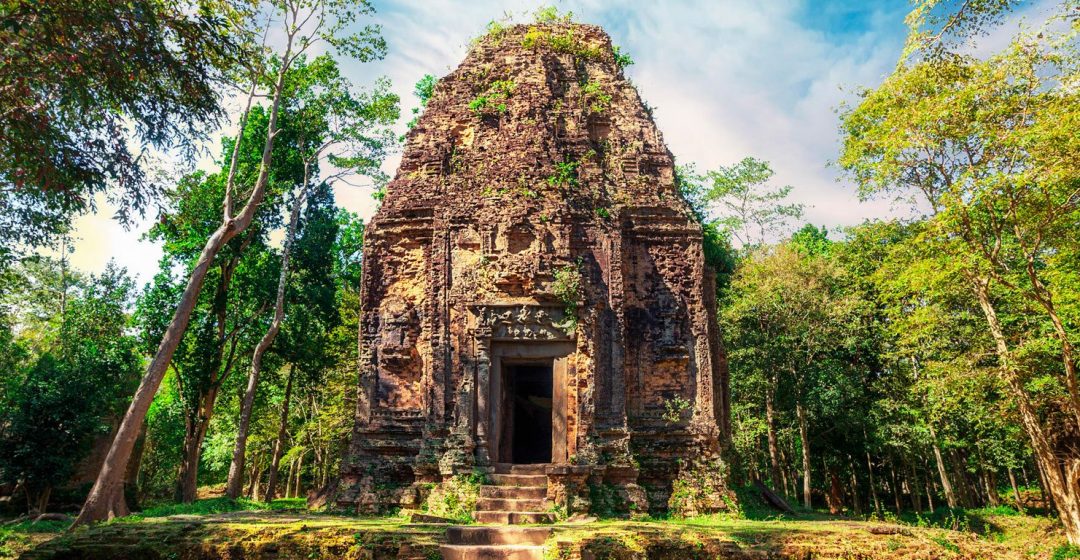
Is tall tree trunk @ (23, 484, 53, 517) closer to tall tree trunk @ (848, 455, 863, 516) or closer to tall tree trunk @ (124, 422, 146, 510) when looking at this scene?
tall tree trunk @ (124, 422, 146, 510)

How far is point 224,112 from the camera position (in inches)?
→ 383

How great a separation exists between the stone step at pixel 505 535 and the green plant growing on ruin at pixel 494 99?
31.2ft

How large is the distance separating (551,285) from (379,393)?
4.20 metres

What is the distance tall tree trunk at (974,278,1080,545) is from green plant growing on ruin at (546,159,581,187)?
8.82 metres

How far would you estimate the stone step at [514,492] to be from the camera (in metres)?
11.6

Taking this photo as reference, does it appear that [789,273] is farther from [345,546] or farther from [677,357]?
[345,546]

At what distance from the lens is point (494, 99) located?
51.8ft

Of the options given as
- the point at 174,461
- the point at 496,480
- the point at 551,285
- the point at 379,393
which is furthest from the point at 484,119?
the point at 174,461

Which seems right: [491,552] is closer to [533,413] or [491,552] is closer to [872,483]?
[533,413]

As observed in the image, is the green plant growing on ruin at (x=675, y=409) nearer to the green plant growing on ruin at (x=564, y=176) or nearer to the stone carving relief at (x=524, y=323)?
the stone carving relief at (x=524, y=323)

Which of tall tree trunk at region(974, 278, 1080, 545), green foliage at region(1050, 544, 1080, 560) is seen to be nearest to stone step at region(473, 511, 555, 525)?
tall tree trunk at region(974, 278, 1080, 545)

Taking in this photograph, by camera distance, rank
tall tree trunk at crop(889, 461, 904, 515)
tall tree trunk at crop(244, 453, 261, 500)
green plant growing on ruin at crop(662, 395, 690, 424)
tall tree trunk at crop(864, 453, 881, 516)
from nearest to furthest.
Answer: green plant growing on ruin at crop(662, 395, 690, 424) → tall tree trunk at crop(864, 453, 881, 516) → tall tree trunk at crop(889, 461, 904, 515) → tall tree trunk at crop(244, 453, 261, 500)

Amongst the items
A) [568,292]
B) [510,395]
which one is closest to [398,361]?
[510,395]

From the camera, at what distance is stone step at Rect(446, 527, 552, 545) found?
30.3 ft
